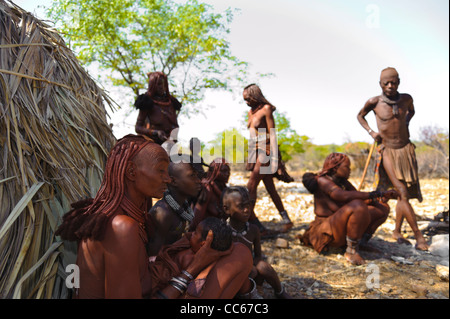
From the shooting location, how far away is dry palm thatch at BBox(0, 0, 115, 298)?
183cm

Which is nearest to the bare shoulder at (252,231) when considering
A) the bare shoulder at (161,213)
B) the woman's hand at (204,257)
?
the bare shoulder at (161,213)

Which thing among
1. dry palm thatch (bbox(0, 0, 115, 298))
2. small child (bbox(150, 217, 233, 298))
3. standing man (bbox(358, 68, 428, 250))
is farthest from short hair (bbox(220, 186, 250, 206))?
standing man (bbox(358, 68, 428, 250))

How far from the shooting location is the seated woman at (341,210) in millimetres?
4078

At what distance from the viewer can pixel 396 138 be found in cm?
534

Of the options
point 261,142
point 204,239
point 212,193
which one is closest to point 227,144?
point 261,142

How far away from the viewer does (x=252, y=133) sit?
5.41m

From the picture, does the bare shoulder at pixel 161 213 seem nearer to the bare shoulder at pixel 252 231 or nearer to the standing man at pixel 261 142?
the bare shoulder at pixel 252 231

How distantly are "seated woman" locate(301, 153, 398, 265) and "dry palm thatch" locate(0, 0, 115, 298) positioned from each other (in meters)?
2.95

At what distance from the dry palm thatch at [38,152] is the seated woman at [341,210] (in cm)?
295

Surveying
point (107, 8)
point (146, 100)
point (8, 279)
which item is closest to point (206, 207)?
point (146, 100)

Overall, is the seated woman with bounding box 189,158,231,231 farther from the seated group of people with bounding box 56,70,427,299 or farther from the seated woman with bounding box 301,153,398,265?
the seated woman with bounding box 301,153,398,265

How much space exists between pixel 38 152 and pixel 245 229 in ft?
5.88

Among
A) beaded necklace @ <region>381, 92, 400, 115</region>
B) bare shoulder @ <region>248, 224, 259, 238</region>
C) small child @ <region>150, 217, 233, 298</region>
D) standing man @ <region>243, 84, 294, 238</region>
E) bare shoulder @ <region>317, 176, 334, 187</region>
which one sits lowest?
bare shoulder @ <region>248, 224, 259, 238</region>
